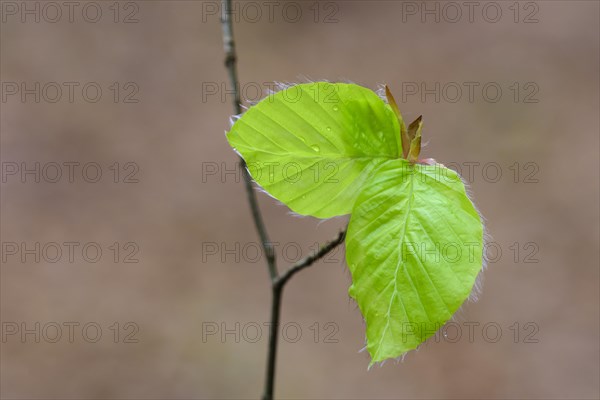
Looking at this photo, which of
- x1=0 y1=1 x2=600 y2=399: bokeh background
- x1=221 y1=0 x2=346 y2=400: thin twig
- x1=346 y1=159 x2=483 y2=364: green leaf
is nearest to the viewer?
x1=346 y1=159 x2=483 y2=364: green leaf

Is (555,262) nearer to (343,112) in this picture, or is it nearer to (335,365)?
(335,365)

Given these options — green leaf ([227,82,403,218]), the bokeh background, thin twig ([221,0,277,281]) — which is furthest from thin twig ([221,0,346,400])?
the bokeh background

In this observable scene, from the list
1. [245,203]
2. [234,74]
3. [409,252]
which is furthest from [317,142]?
[245,203]

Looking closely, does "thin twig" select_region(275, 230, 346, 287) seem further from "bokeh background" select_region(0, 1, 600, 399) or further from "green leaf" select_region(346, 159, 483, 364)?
"bokeh background" select_region(0, 1, 600, 399)

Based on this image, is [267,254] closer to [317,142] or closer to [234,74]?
[234,74]

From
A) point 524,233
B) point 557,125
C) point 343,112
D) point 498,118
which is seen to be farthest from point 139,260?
point 343,112

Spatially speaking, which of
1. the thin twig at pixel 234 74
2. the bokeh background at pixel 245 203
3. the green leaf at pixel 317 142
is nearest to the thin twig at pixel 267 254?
the thin twig at pixel 234 74

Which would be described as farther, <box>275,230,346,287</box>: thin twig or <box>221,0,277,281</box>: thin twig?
<box>221,0,277,281</box>: thin twig
